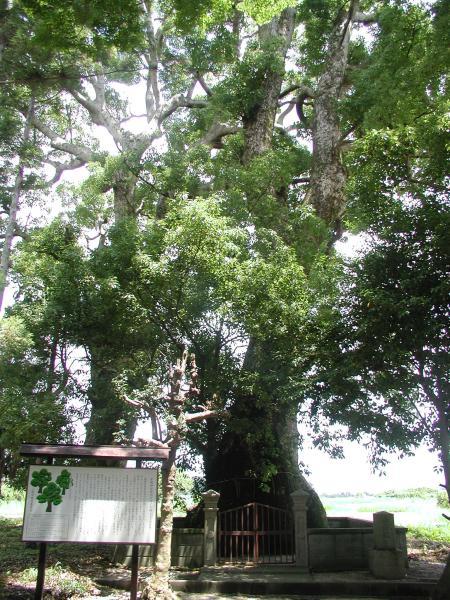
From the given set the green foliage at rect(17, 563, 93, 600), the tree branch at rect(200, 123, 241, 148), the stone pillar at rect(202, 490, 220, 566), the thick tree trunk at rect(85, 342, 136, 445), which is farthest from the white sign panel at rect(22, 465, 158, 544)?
the tree branch at rect(200, 123, 241, 148)

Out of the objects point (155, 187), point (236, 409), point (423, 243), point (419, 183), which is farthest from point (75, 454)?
point (155, 187)

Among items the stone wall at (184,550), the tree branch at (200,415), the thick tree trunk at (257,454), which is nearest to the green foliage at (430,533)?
the thick tree trunk at (257,454)

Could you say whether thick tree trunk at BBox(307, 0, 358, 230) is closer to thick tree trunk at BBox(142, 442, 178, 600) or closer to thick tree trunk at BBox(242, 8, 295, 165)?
thick tree trunk at BBox(242, 8, 295, 165)

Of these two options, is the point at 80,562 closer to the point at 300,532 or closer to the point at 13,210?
the point at 300,532

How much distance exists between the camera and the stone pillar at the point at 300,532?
942 centimetres

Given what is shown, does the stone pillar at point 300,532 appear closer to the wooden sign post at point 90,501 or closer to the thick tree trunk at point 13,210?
the wooden sign post at point 90,501

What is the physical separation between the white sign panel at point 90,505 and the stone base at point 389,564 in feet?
16.0

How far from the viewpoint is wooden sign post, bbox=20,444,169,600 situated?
6230 millimetres

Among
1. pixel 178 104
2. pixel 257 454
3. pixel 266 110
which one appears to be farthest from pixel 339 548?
pixel 178 104

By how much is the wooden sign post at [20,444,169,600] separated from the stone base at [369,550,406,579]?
4.86 meters

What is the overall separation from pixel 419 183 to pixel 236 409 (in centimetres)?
547

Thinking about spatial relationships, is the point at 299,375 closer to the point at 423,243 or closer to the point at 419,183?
the point at 423,243

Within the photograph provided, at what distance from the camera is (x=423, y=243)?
26.9ft

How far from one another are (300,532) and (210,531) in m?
1.71
